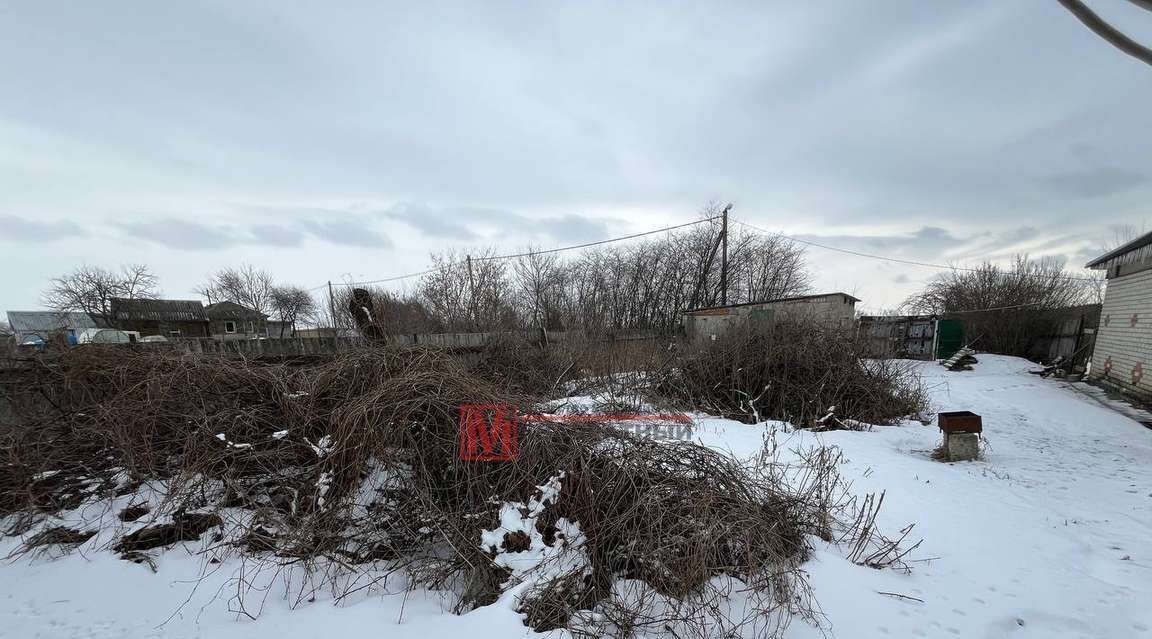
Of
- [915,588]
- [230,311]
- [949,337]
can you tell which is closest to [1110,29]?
[915,588]

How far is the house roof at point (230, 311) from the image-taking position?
3947 centimetres

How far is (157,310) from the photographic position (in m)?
33.6

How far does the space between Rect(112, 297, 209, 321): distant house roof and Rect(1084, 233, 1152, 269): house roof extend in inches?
1926

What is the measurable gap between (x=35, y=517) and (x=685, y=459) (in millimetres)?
5403

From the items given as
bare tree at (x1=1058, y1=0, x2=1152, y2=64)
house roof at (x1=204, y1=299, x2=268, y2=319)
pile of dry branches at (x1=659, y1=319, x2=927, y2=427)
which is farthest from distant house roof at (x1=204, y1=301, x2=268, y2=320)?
bare tree at (x1=1058, y1=0, x2=1152, y2=64)

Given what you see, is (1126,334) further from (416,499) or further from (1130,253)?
(416,499)

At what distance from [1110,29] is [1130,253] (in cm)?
1224

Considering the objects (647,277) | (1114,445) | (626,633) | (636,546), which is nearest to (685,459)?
(636,546)

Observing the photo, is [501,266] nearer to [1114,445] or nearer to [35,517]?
[35,517]

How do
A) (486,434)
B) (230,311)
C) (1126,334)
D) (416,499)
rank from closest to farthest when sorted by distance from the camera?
1. (416,499)
2. (486,434)
3. (1126,334)
4. (230,311)

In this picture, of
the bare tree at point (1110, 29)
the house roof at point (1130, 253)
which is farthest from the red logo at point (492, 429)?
the house roof at point (1130, 253)

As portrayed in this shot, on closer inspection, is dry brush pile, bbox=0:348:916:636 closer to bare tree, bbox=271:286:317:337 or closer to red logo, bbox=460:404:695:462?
red logo, bbox=460:404:695:462

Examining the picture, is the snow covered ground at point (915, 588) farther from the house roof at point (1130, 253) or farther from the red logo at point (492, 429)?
the house roof at point (1130, 253)

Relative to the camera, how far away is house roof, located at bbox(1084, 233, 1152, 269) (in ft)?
27.5
